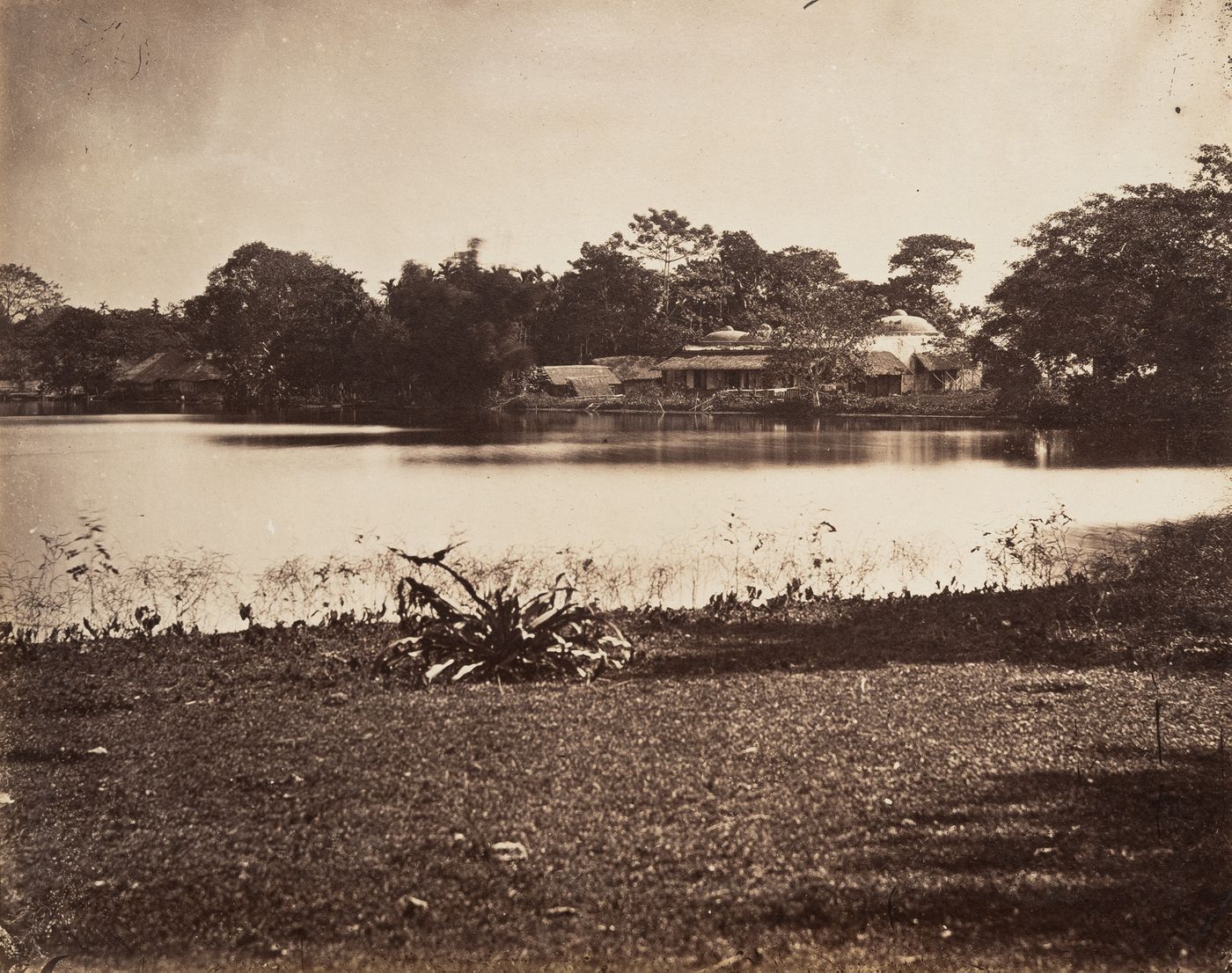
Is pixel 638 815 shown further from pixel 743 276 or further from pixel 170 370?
pixel 743 276

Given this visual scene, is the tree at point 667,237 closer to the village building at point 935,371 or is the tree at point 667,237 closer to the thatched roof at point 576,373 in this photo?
the thatched roof at point 576,373

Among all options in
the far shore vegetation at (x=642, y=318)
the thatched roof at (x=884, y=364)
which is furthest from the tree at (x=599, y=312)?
the thatched roof at (x=884, y=364)

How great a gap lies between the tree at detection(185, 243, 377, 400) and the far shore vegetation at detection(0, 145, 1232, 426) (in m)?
0.03

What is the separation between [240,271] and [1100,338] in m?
8.38

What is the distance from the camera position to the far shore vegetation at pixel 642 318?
26.3ft

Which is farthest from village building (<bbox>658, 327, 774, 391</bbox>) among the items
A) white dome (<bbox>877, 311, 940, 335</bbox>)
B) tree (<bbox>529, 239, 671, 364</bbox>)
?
white dome (<bbox>877, 311, 940, 335</bbox>)

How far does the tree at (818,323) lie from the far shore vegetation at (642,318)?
220mm

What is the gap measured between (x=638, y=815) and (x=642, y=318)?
1251 cm

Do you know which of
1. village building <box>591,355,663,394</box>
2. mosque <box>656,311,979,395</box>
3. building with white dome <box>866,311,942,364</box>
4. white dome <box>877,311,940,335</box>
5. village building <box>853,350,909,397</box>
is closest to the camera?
mosque <box>656,311,979,395</box>

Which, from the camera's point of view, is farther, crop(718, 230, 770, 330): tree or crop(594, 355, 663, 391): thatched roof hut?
crop(594, 355, 663, 391): thatched roof hut

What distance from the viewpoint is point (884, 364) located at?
27844 mm

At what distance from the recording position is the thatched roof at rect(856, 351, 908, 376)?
1037 inches

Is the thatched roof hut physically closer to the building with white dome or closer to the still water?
the still water

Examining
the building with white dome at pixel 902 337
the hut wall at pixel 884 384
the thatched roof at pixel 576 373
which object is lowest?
the thatched roof at pixel 576 373
